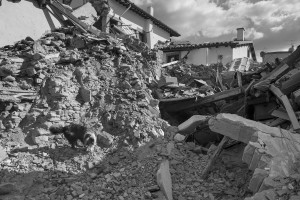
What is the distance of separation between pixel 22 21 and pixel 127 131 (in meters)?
5.52

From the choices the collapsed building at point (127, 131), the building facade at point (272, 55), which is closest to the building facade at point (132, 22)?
the collapsed building at point (127, 131)

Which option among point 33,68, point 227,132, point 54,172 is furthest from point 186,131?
point 33,68

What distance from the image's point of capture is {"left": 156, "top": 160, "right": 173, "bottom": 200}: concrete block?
4.32 metres

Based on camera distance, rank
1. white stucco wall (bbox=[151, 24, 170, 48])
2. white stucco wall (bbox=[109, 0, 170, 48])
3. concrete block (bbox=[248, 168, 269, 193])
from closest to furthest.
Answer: concrete block (bbox=[248, 168, 269, 193]) < white stucco wall (bbox=[109, 0, 170, 48]) < white stucco wall (bbox=[151, 24, 170, 48])

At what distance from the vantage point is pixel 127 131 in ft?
19.6

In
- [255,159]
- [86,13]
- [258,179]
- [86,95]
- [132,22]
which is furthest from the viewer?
[132,22]

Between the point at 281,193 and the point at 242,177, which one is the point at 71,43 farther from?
the point at 281,193

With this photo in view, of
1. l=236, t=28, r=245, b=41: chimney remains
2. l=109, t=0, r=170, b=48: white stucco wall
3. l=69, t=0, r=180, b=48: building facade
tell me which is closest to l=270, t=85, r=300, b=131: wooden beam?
l=69, t=0, r=180, b=48: building facade

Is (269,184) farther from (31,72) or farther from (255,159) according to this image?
(31,72)

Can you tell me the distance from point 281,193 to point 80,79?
523cm

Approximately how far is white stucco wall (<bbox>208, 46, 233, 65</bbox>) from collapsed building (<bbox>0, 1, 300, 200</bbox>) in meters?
8.67

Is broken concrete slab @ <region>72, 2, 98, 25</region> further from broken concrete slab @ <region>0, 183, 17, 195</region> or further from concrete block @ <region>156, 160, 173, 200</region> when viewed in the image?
concrete block @ <region>156, 160, 173, 200</region>

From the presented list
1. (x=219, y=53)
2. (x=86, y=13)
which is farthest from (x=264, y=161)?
(x=219, y=53)

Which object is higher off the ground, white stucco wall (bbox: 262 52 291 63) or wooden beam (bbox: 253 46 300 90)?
white stucco wall (bbox: 262 52 291 63)
